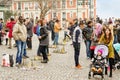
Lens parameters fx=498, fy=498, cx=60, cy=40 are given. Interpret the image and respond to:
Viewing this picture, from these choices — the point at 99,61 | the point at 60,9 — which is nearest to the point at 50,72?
the point at 99,61

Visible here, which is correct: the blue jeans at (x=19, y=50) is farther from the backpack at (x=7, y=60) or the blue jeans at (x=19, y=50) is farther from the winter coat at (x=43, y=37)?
the winter coat at (x=43, y=37)

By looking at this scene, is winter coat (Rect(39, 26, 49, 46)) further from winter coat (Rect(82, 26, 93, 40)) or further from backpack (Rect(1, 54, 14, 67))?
winter coat (Rect(82, 26, 93, 40))

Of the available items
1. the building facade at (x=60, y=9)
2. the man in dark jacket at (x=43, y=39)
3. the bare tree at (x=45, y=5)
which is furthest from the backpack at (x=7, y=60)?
the building facade at (x=60, y=9)

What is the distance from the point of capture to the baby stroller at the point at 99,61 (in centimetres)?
1639

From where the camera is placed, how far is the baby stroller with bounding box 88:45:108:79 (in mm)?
16391

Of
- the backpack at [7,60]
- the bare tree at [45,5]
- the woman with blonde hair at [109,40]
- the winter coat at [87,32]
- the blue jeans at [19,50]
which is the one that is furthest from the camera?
the bare tree at [45,5]

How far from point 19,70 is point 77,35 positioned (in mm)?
2548

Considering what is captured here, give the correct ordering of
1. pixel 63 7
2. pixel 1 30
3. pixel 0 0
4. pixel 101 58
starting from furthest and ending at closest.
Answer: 1. pixel 63 7
2. pixel 0 0
3. pixel 1 30
4. pixel 101 58

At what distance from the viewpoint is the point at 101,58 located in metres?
16.6

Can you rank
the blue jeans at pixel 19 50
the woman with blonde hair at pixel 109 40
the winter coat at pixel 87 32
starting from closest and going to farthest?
1. the woman with blonde hair at pixel 109 40
2. the blue jeans at pixel 19 50
3. the winter coat at pixel 87 32

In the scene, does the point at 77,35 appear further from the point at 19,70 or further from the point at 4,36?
the point at 4,36

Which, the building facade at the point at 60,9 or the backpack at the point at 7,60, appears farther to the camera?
the building facade at the point at 60,9

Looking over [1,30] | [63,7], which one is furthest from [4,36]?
[63,7]

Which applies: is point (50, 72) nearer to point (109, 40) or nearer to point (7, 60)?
point (7, 60)
